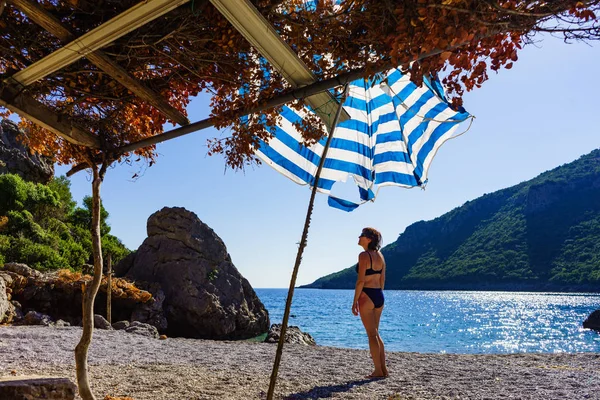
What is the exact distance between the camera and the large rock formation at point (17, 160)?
27750mm

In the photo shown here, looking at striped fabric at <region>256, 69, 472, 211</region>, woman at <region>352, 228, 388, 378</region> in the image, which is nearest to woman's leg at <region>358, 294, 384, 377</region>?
woman at <region>352, 228, 388, 378</region>

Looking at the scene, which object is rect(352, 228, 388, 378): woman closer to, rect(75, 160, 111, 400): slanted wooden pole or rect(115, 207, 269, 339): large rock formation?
rect(75, 160, 111, 400): slanted wooden pole

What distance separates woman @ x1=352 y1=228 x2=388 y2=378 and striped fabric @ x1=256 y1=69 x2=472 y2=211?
0.88 meters

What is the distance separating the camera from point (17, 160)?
93.1 ft

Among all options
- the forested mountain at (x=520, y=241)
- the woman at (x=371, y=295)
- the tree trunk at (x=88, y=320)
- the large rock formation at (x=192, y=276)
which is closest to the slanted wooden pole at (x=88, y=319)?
the tree trunk at (x=88, y=320)

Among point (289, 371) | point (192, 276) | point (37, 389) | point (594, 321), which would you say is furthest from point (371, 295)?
point (594, 321)

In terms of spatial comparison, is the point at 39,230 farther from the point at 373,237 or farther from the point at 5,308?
the point at 373,237

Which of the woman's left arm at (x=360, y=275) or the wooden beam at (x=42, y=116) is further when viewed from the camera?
the woman's left arm at (x=360, y=275)

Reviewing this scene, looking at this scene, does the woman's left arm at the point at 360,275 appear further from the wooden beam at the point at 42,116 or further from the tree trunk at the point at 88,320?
the wooden beam at the point at 42,116

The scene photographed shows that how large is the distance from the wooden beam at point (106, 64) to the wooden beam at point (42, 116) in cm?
71

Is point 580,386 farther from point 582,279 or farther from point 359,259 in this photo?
point 582,279

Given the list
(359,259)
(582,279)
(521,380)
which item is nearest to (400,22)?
(359,259)

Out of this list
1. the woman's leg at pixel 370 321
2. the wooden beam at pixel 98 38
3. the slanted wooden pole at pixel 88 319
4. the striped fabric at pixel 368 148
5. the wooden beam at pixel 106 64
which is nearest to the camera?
the wooden beam at pixel 98 38

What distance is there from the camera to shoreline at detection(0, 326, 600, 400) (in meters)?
4.96
